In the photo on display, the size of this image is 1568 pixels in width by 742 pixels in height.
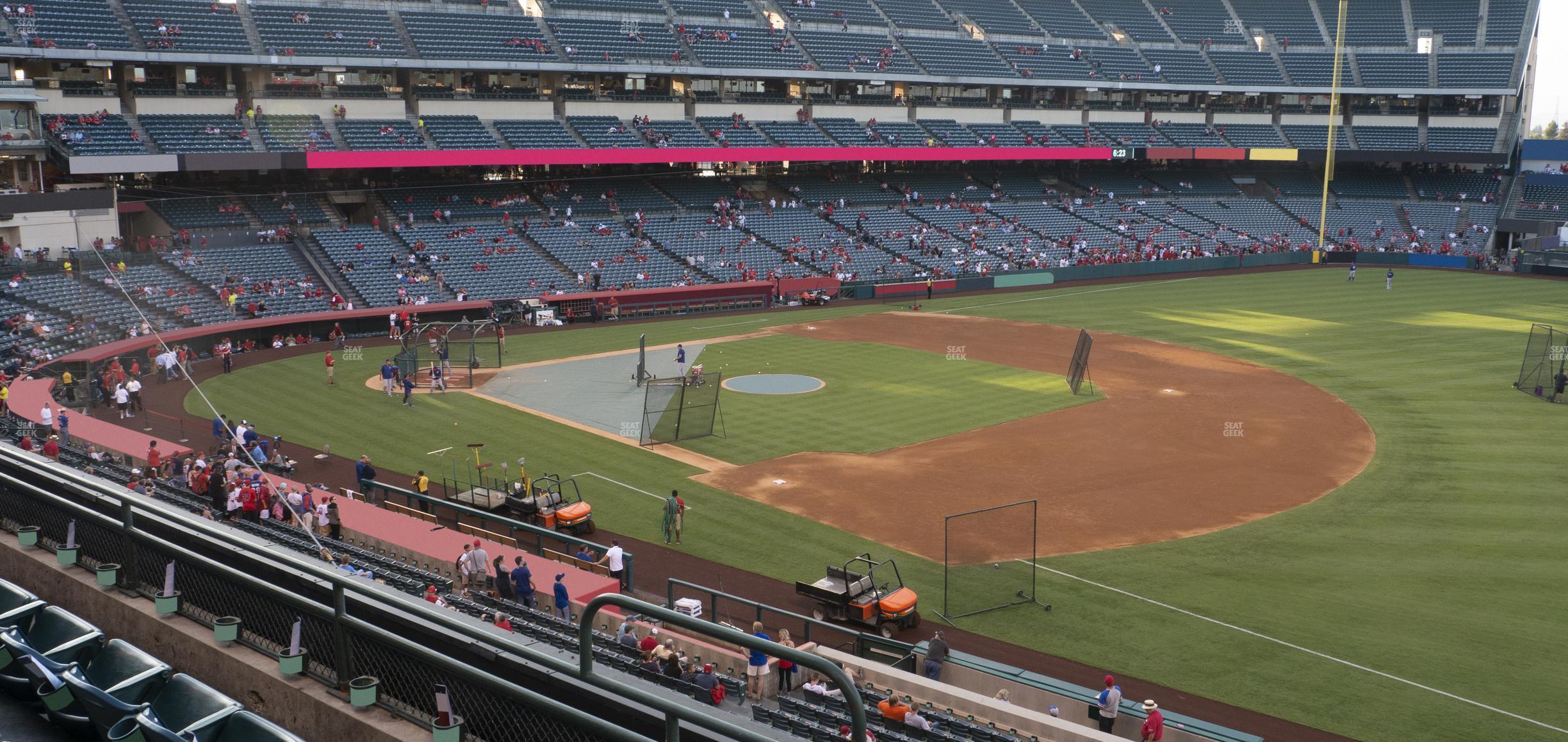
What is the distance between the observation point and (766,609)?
18031 millimetres

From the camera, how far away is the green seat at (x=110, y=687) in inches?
299

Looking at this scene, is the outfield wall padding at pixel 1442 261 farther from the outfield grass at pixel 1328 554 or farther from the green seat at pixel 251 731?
the green seat at pixel 251 731

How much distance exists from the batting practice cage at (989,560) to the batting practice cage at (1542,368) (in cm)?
2321

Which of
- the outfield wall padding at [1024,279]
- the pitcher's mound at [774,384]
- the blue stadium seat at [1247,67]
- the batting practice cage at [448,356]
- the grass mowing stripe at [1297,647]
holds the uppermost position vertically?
the blue stadium seat at [1247,67]

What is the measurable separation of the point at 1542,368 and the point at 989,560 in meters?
28.2

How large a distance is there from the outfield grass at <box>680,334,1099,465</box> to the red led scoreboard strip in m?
21.2

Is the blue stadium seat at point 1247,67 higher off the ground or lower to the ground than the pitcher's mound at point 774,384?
higher

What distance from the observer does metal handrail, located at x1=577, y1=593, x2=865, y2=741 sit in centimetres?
486

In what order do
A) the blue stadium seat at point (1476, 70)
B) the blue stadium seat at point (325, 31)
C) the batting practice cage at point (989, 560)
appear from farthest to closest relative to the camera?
the blue stadium seat at point (1476, 70) < the blue stadium seat at point (325, 31) < the batting practice cage at point (989, 560)

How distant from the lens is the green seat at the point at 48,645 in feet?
27.3

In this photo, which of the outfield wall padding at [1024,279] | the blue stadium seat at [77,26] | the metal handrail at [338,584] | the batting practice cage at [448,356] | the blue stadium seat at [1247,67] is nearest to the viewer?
the metal handrail at [338,584]

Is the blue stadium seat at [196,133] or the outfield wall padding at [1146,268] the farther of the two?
the outfield wall padding at [1146,268]

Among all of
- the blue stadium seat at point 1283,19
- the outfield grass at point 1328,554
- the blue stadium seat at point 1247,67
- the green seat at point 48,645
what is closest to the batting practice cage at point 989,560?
the outfield grass at point 1328,554

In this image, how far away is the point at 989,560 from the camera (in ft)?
74.3
